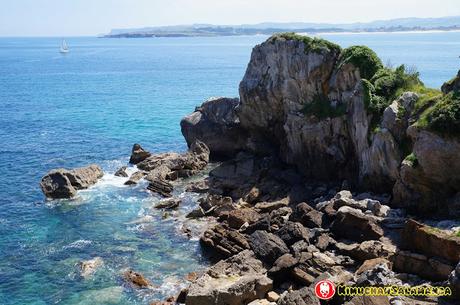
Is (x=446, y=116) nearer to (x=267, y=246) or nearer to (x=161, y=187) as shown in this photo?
(x=267, y=246)

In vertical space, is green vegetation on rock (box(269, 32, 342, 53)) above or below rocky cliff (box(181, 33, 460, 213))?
above

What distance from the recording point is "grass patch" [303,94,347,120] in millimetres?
50719

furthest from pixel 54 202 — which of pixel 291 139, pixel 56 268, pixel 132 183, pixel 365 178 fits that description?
pixel 365 178

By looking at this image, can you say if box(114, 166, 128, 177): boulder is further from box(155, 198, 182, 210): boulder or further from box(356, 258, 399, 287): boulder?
box(356, 258, 399, 287): boulder

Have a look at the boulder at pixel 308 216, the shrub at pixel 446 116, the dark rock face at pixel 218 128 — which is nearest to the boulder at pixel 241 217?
the boulder at pixel 308 216

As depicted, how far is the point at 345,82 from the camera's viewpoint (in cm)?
5138

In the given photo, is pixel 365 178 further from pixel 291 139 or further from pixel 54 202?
pixel 54 202

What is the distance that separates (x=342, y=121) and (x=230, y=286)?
25.3 meters

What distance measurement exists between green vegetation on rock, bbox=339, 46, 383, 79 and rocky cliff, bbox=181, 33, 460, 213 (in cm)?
10

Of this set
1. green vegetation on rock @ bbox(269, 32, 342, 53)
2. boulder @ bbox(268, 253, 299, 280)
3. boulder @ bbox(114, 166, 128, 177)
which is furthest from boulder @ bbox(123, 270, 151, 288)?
green vegetation on rock @ bbox(269, 32, 342, 53)

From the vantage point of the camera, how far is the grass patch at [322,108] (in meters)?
50.7

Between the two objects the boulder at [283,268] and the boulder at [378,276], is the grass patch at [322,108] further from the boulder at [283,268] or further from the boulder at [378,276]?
the boulder at [378,276]

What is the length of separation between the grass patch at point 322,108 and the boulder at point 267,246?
62.2 feet

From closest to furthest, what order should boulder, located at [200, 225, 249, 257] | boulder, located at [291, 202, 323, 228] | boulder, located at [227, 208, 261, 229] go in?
boulder, located at [200, 225, 249, 257], boulder, located at [291, 202, 323, 228], boulder, located at [227, 208, 261, 229]
